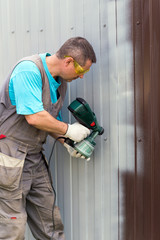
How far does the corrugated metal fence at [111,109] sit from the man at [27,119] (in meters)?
0.21

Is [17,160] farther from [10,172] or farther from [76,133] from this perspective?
[76,133]

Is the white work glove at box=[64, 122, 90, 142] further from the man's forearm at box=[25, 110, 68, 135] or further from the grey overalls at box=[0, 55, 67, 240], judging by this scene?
the grey overalls at box=[0, 55, 67, 240]

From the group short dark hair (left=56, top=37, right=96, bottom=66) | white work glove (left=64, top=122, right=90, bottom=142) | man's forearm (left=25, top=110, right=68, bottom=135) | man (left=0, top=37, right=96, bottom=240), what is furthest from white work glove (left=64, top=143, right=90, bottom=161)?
short dark hair (left=56, top=37, right=96, bottom=66)

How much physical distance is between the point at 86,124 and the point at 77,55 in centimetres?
52

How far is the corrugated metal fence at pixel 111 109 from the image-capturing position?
93.3 inches

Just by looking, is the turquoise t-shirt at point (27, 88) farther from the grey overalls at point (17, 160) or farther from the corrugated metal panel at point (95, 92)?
the corrugated metal panel at point (95, 92)

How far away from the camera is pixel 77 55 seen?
2.37 m

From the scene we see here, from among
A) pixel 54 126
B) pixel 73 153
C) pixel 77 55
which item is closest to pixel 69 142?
pixel 73 153

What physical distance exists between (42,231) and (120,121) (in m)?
1.10

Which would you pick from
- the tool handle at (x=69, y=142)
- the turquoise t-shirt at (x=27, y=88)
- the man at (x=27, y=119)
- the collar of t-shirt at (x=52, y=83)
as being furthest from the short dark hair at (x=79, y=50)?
the tool handle at (x=69, y=142)

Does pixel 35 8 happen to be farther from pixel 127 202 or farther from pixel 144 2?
pixel 127 202

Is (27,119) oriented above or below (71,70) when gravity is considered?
below

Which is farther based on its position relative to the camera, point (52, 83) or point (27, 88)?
point (52, 83)

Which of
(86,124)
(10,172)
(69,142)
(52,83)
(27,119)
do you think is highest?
(52,83)
